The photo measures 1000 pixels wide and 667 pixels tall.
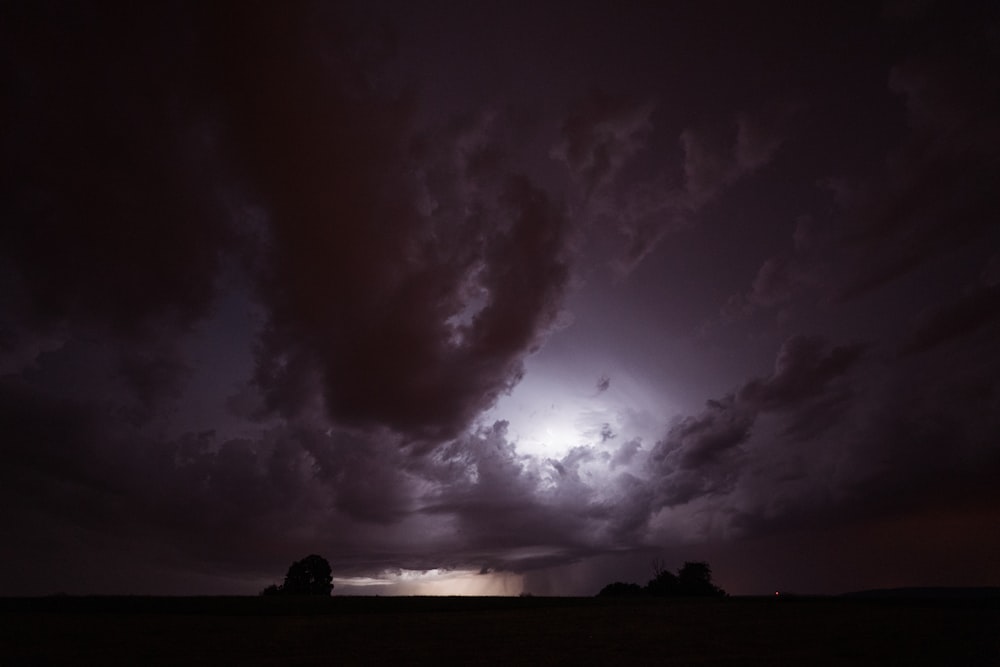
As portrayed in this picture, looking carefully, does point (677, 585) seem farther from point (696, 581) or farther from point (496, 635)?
point (496, 635)

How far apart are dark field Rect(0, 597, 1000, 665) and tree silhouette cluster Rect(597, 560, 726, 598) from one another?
84.6 metres

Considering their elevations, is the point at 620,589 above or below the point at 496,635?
above

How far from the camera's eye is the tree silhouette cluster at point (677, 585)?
6211 inches

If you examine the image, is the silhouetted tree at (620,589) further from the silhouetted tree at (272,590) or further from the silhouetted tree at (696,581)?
the silhouetted tree at (272,590)

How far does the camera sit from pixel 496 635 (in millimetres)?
49531

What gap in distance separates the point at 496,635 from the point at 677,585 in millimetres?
135782

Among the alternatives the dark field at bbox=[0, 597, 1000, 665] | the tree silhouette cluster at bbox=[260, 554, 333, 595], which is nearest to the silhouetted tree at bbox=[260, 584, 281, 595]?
the tree silhouette cluster at bbox=[260, 554, 333, 595]

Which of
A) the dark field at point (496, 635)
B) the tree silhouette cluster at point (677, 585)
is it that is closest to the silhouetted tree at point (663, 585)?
the tree silhouette cluster at point (677, 585)

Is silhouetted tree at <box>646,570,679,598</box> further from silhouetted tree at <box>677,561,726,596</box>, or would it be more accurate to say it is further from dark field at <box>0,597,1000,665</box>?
dark field at <box>0,597,1000,665</box>

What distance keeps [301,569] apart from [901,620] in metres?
128

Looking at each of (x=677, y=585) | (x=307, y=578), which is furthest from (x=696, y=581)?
(x=307, y=578)

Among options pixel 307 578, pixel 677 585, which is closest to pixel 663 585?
pixel 677 585

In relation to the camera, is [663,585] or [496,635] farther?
[663,585]

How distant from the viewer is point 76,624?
5747 centimetres
